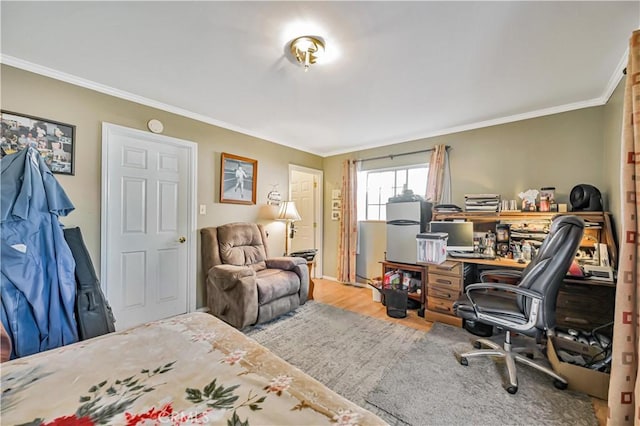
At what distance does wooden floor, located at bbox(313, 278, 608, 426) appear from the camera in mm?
2986

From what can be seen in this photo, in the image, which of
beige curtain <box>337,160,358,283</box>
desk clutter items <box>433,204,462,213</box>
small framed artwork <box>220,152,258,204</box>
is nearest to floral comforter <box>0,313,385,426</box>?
small framed artwork <box>220,152,258,204</box>

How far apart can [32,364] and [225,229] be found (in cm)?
242

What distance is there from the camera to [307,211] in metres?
5.00

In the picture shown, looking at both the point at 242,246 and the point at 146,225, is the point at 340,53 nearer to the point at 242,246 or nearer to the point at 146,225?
the point at 242,246

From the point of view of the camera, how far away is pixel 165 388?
0.74 m

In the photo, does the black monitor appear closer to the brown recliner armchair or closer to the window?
the window

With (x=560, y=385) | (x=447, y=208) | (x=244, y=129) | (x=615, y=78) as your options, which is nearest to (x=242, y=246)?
(x=244, y=129)

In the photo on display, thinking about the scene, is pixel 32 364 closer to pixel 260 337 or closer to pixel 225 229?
pixel 260 337

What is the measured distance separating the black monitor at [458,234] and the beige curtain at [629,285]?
1.95 metres

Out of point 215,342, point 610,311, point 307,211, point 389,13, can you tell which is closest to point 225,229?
point 307,211

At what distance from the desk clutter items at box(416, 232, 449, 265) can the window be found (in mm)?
1038

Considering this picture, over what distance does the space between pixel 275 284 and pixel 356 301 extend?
1.34 metres

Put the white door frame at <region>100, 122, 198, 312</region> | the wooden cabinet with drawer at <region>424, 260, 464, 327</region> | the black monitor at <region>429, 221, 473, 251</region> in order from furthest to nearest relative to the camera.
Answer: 1. the black monitor at <region>429, 221, 473, 251</region>
2. the wooden cabinet with drawer at <region>424, 260, 464, 327</region>
3. the white door frame at <region>100, 122, 198, 312</region>

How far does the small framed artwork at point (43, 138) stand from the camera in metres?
2.02
